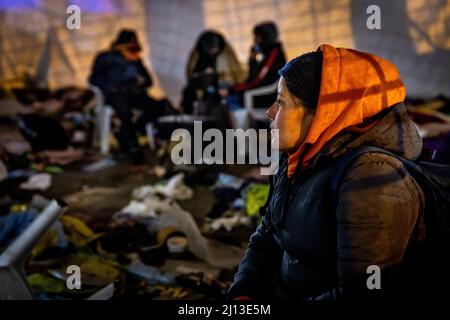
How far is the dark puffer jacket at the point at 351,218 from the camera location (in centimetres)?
133

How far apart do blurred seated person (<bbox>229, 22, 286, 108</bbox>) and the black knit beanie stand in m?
5.20

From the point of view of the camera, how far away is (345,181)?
137 cm

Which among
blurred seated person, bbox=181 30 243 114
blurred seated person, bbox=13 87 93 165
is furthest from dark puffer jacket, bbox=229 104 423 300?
blurred seated person, bbox=13 87 93 165

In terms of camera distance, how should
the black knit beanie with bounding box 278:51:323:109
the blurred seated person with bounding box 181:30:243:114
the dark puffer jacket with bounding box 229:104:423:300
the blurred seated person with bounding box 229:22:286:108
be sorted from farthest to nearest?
the blurred seated person with bounding box 229:22:286:108 < the blurred seated person with bounding box 181:30:243:114 < the black knit beanie with bounding box 278:51:323:109 < the dark puffer jacket with bounding box 229:104:423:300

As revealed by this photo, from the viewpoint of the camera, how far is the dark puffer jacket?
133 centimetres

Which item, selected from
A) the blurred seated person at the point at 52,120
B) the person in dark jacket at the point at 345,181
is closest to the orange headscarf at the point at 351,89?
the person in dark jacket at the point at 345,181

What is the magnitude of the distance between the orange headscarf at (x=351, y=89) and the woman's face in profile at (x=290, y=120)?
0.08 meters

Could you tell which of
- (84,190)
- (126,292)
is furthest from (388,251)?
(84,190)

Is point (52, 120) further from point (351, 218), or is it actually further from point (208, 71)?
point (351, 218)

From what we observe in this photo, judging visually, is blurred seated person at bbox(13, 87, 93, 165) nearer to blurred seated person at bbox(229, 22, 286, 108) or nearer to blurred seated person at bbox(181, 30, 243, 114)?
blurred seated person at bbox(181, 30, 243, 114)

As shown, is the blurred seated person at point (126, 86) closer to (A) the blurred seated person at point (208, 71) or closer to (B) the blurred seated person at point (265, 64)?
(A) the blurred seated person at point (208, 71)

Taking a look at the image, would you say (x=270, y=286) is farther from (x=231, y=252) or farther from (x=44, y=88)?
(x=44, y=88)

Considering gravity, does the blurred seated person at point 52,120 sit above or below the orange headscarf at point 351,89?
below
